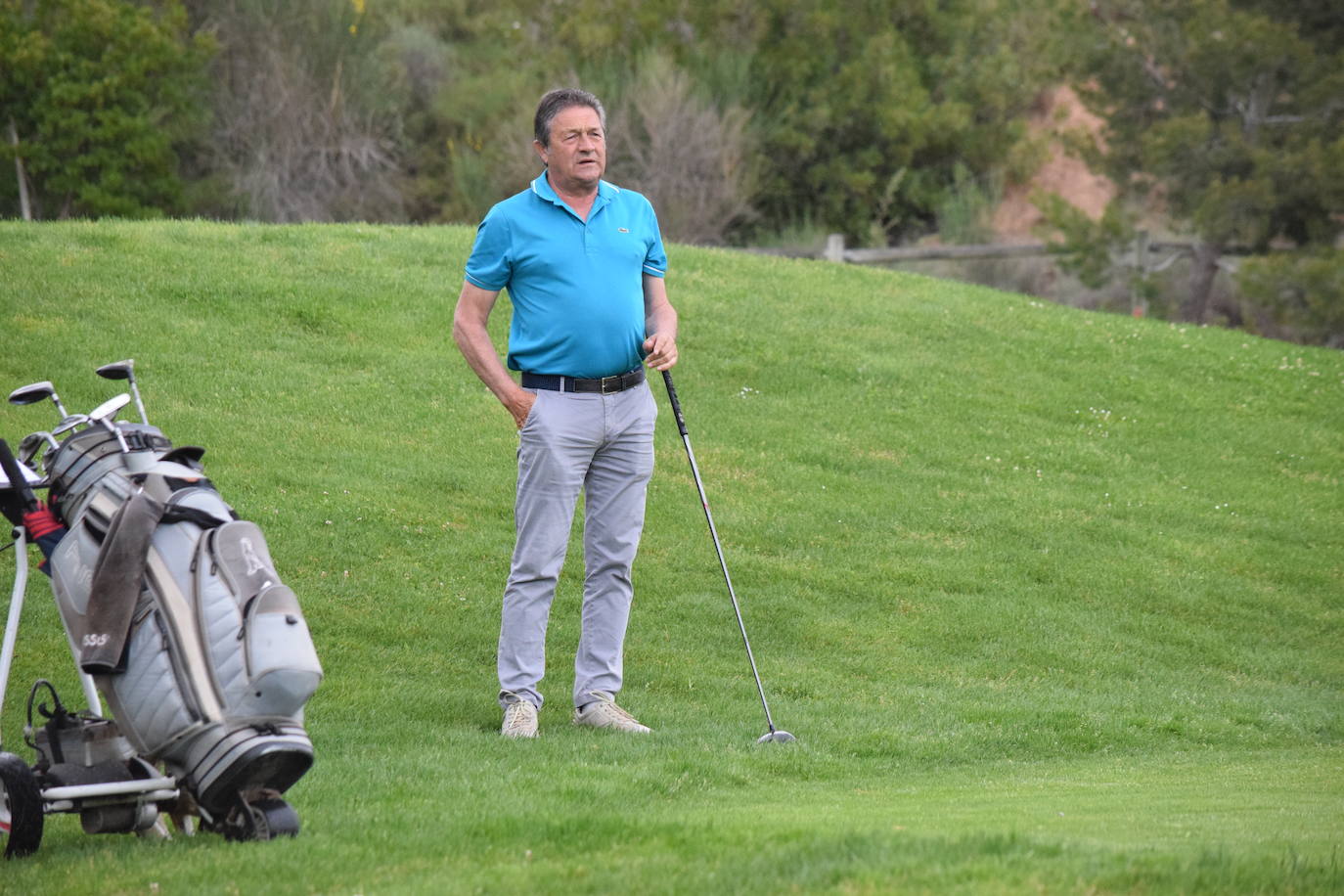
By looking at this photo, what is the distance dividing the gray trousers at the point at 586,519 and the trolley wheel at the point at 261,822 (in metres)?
2.18

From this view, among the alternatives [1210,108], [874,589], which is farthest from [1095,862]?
[1210,108]

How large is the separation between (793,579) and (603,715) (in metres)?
3.51

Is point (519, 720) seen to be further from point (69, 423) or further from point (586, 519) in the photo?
point (69, 423)

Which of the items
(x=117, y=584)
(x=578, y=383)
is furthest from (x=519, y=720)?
(x=117, y=584)

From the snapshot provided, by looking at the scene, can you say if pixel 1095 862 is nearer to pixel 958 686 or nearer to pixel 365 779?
pixel 365 779

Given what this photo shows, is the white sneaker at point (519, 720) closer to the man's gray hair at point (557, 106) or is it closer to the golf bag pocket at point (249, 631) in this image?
the golf bag pocket at point (249, 631)

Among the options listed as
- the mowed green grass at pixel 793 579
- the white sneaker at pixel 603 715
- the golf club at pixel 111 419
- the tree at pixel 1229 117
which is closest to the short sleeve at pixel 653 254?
the white sneaker at pixel 603 715

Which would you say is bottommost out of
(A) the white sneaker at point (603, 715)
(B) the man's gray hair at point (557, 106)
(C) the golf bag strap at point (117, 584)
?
(A) the white sneaker at point (603, 715)

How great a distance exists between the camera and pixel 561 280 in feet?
22.1

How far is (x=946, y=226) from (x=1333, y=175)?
29.5ft

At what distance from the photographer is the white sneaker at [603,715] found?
709cm

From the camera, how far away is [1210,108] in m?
27.4

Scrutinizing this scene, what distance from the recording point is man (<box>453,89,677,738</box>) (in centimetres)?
673

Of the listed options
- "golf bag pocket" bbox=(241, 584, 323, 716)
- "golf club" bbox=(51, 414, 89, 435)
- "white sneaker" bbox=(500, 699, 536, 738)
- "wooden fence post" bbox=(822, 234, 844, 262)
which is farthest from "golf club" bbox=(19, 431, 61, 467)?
"wooden fence post" bbox=(822, 234, 844, 262)
